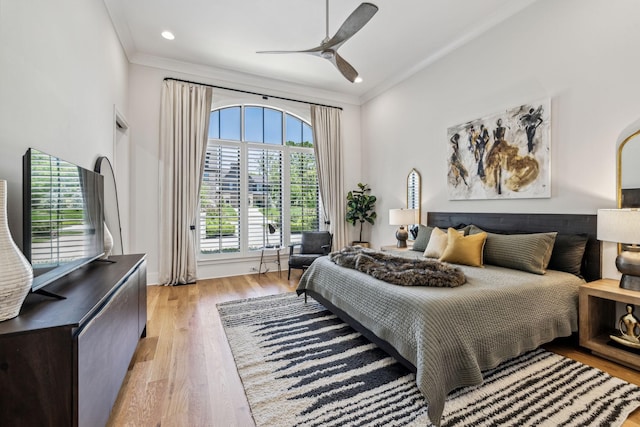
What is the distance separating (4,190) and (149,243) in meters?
3.42

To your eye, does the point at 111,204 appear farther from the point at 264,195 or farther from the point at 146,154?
the point at 264,195

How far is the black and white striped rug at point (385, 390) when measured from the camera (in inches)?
62.4

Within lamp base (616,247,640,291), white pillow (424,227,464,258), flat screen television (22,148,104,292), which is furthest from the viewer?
white pillow (424,227,464,258)

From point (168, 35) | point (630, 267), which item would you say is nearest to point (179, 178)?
point (168, 35)

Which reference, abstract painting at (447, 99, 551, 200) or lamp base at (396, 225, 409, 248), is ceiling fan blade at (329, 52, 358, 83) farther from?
lamp base at (396, 225, 409, 248)

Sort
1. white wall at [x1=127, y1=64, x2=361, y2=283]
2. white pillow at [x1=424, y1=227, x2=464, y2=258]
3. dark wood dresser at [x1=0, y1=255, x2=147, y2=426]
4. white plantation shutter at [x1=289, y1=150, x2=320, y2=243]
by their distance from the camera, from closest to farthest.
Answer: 1. dark wood dresser at [x1=0, y1=255, x2=147, y2=426]
2. white pillow at [x1=424, y1=227, x2=464, y2=258]
3. white wall at [x1=127, y1=64, x2=361, y2=283]
4. white plantation shutter at [x1=289, y1=150, x2=320, y2=243]

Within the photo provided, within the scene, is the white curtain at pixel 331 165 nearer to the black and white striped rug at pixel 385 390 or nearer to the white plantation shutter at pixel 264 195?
the white plantation shutter at pixel 264 195

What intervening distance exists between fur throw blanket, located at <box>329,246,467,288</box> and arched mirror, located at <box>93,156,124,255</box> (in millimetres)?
2402

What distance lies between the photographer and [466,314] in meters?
1.80

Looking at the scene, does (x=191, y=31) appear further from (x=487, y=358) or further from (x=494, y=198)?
(x=487, y=358)

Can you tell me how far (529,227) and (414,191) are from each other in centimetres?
173

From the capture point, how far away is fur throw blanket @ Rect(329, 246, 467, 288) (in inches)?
83.6

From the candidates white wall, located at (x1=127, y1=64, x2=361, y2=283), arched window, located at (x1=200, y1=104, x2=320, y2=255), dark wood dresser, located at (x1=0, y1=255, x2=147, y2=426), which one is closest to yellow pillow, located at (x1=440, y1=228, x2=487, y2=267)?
dark wood dresser, located at (x1=0, y1=255, x2=147, y2=426)

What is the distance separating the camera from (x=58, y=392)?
3.34ft
